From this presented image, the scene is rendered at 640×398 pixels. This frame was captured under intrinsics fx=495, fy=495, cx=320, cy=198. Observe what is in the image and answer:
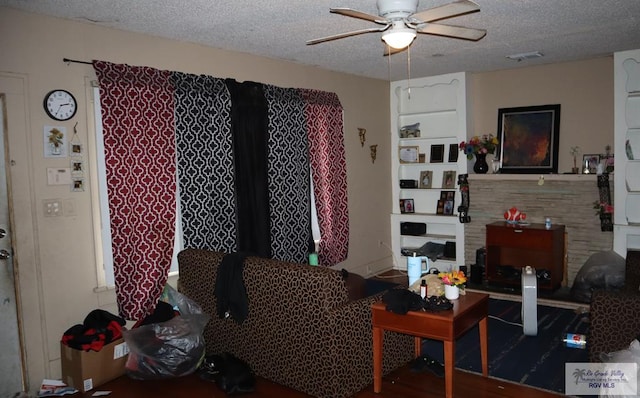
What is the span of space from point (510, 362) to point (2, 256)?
373cm

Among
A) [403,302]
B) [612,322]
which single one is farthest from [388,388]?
[612,322]

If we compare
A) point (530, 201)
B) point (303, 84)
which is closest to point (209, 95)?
point (303, 84)

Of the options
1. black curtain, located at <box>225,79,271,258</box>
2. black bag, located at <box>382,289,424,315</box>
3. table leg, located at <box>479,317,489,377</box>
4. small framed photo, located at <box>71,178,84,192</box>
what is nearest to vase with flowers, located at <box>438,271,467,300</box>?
black bag, located at <box>382,289,424,315</box>

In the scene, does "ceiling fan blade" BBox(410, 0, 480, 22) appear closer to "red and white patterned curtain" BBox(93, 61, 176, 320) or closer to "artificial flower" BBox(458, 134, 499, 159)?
"red and white patterned curtain" BBox(93, 61, 176, 320)

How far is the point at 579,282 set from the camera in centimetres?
514

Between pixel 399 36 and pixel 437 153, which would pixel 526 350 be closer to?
pixel 399 36

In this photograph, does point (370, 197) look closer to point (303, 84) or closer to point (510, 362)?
point (303, 84)

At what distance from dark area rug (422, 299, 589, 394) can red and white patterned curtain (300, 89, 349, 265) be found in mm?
1818

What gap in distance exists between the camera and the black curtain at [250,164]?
4.61 meters

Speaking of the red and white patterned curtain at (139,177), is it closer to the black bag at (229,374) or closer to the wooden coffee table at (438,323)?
the black bag at (229,374)

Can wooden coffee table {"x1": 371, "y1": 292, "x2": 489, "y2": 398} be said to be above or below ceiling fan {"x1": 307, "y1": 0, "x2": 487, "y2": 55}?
below

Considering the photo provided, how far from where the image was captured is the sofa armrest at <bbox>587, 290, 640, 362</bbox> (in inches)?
112

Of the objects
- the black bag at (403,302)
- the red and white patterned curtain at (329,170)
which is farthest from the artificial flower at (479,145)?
the black bag at (403,302)

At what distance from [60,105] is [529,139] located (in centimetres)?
500
